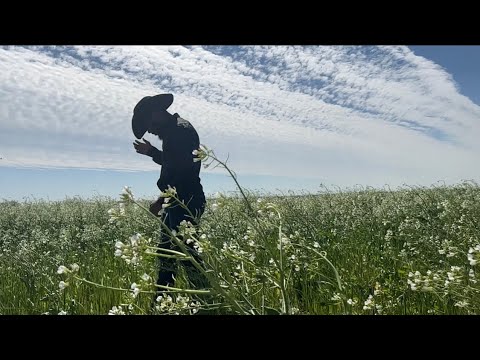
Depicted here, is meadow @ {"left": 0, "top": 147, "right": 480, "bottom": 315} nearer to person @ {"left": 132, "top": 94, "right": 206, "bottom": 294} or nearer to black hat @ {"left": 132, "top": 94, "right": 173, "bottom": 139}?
person @ {"left": 132, "top": 94, "right": 206, "bottom": 294}

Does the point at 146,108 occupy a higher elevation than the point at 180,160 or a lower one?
higher

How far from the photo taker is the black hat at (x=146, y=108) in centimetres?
216

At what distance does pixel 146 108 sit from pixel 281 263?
99 centimetres

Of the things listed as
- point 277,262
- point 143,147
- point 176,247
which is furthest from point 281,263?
Answer: point 143,147

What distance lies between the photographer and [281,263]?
1753mm

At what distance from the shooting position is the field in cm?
182

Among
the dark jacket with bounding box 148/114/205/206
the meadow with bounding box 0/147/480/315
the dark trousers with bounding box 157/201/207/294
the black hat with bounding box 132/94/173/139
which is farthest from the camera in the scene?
the dark trousers with bounding box 157/201/207/294

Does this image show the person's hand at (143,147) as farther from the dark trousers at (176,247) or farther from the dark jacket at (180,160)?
the dark trousers at (176,247)

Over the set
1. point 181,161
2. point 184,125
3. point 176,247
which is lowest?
point 176,247

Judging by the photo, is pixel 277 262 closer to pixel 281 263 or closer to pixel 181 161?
pixel 281 263

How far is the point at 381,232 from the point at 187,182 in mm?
2152

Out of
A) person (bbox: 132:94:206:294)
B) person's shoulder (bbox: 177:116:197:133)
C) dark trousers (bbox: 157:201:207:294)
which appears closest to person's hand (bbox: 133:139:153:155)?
person (bbox: 132:94:206:294)

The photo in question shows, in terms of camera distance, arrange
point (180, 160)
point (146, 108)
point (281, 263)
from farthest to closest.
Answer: point (180, 160)
point (146, 108)
point (281, 263)
